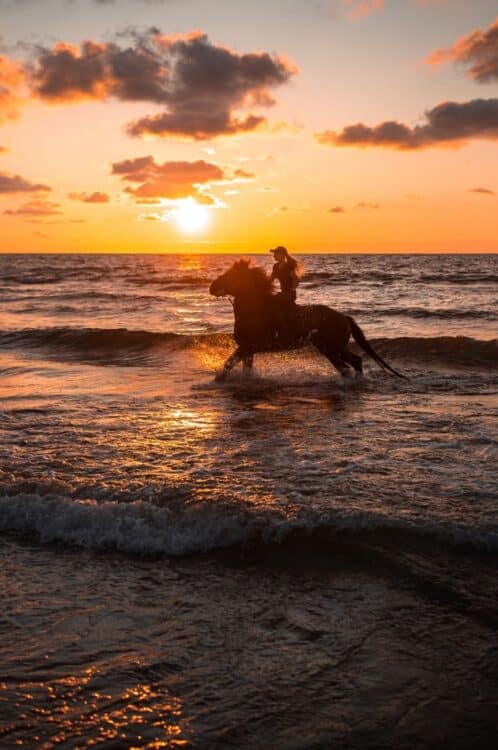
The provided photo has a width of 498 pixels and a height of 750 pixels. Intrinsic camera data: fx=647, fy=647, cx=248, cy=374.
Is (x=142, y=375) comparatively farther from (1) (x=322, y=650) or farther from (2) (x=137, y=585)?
(1) (x=322, y=650)

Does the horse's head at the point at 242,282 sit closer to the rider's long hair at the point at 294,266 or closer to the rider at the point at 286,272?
the rider at the point at 286,272

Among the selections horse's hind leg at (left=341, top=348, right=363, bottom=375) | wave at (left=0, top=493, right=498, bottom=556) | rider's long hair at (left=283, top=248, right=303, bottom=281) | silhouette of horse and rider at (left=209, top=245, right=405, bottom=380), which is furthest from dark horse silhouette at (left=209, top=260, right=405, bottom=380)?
wave at (left=0, top=493, right=498, bottom=556)

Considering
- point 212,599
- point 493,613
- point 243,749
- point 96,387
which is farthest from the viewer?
point 96,387

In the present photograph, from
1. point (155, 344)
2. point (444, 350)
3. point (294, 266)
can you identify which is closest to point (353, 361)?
point (294, 266)

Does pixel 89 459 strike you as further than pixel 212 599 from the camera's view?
Yes

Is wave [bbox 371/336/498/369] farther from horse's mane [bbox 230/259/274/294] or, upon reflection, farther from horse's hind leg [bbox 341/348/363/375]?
horse's mane [bbox 230/259/274/294]

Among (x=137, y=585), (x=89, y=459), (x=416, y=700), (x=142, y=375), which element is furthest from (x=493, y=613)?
(x=142, y=375)

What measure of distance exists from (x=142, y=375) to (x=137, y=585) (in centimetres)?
920

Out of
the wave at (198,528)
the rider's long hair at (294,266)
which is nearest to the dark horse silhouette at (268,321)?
the rider's long hair at (294,266)

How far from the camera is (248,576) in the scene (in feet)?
12.3

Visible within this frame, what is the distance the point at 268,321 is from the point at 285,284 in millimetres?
680

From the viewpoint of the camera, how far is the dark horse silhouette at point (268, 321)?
10.9 meters

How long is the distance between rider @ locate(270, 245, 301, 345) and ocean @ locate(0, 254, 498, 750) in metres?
2.41

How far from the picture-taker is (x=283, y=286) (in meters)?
10.9
